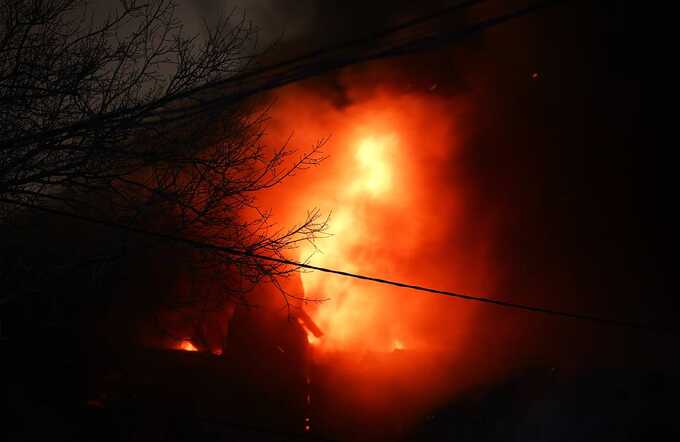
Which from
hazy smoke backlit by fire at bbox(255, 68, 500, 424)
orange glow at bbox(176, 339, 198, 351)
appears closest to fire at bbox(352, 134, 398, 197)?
hazy smoke backlit by fire at bbox(255, 68, 500, 424)

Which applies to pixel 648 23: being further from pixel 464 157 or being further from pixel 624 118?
pixel 464 157

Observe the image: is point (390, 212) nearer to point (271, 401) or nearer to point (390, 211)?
point (390, 211)

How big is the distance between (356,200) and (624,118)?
8.82 meters

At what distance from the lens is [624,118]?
52.5ft

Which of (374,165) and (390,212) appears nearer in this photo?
(390,212)

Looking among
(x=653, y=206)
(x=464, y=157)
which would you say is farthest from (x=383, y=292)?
(x=653, y=206)

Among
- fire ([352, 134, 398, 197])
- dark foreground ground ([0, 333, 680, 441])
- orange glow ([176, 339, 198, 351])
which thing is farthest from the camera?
fire ([352, 134, 398, 197])

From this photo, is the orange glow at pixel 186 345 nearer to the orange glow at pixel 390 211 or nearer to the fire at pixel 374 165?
the orange glow at pixel 390 211

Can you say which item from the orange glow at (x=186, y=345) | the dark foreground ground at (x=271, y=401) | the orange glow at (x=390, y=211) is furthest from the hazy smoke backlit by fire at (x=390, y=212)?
the orange glow at (x=186, y=345)

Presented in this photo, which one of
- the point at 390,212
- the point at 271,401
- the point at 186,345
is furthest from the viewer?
the point at 390,212

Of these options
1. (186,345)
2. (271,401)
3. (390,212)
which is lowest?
(271,401)

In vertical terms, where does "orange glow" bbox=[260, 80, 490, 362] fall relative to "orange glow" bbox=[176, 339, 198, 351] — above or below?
above

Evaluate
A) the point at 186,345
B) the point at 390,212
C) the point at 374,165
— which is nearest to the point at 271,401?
the point at 186,345

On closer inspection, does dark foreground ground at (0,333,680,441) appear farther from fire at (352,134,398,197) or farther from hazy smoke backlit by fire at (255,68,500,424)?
fire at (352,134,398,197)
